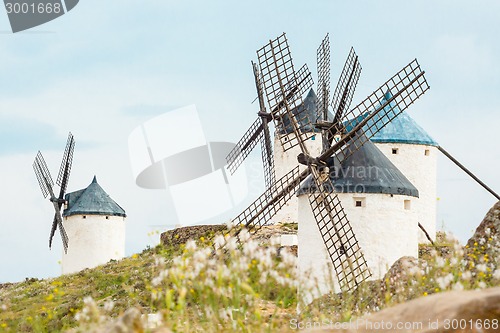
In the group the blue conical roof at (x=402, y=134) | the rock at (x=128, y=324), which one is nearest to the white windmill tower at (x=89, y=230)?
the blue conical roof at (x=402, y=134)

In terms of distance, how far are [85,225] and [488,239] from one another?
26425 mm

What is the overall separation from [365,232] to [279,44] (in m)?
7.03

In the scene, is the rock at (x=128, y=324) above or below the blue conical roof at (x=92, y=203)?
below

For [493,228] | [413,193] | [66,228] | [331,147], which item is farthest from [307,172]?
[66,228]

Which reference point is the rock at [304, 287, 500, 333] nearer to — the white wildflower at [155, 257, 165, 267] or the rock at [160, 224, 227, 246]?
the white wildflower at [155, 257, 165, 267]

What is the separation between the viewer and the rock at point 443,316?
20.7 ft

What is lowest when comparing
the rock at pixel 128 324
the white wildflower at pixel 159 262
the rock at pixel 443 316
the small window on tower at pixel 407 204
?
the rock at pixel 443 316

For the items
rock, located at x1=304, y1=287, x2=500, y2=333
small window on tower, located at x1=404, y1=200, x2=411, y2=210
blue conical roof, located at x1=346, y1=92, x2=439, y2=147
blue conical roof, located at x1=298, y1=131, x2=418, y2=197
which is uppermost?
blue conical roof, located at x1=346, y1=92, x2=439, y2=147

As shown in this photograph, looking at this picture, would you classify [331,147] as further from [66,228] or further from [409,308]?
[66,228]

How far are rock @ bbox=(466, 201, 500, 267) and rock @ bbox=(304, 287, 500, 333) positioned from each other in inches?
181

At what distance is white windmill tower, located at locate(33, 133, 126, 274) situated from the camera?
35375 mm

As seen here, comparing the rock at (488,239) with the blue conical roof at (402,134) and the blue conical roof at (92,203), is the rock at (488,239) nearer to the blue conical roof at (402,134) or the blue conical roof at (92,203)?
the blue conical roof at (402,134)

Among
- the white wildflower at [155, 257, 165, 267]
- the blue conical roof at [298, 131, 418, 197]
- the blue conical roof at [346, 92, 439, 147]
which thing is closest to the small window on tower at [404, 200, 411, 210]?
the blue conical roof at [298, 131, 418, 197]

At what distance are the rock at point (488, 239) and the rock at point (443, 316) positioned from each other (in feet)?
15.1
